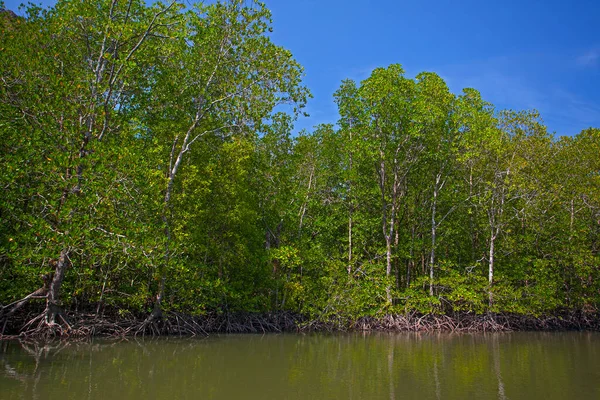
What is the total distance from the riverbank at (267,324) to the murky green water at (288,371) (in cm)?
126

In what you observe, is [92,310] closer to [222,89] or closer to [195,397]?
[222,89]

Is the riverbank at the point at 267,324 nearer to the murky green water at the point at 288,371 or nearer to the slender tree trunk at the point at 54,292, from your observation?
the slender tree trunk at the point at 54,292

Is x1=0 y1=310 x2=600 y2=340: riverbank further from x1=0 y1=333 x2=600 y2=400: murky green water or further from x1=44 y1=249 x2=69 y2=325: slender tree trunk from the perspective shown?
x1=0 y1=333 x2=600 y2=400: murky green water

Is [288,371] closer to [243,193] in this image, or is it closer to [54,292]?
[54,292]

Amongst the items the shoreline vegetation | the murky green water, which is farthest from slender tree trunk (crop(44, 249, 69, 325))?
the murky green water

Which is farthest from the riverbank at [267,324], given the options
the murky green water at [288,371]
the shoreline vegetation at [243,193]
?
the murky green water at [288,371]

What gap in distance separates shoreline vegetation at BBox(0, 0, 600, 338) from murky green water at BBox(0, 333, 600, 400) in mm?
2497

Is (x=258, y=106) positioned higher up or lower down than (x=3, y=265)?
higher up

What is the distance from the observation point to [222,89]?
1681cm

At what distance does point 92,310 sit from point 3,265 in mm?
3249

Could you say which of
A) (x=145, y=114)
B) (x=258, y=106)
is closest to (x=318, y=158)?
(x=258, y=106)

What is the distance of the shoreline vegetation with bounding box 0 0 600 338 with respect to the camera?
12.0m

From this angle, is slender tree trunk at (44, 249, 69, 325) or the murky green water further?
slender tree trunk at (44, 249, 69, 325)

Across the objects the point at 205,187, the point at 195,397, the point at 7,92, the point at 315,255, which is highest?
the point at 7,92
